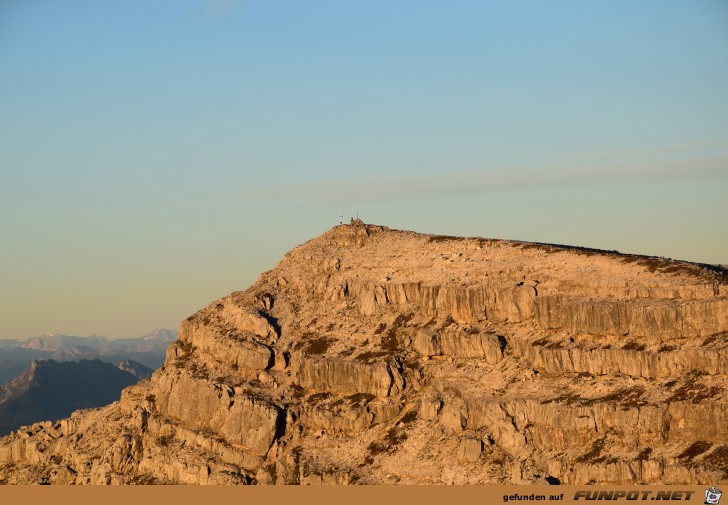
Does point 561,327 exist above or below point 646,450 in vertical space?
above

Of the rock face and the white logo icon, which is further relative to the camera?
the rock face

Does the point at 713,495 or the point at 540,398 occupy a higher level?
the point at 540,398

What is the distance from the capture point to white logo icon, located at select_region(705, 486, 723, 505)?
150 m

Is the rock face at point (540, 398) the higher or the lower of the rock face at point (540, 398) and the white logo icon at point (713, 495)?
the higher

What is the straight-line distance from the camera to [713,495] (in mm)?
150625

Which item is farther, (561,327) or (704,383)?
(561,327)

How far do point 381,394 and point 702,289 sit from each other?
43.8 metres

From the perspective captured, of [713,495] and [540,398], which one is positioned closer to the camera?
[713,495]

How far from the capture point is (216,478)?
194 meters

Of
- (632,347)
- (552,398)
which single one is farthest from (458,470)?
(632,347)

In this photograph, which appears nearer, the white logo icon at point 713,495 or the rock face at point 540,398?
the white logo icon at point 713,495

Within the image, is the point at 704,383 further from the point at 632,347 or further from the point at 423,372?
the point at 423,372

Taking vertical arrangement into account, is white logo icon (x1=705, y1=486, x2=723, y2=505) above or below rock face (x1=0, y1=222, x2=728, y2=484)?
below

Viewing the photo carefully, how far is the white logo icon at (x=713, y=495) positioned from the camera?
149750mm
